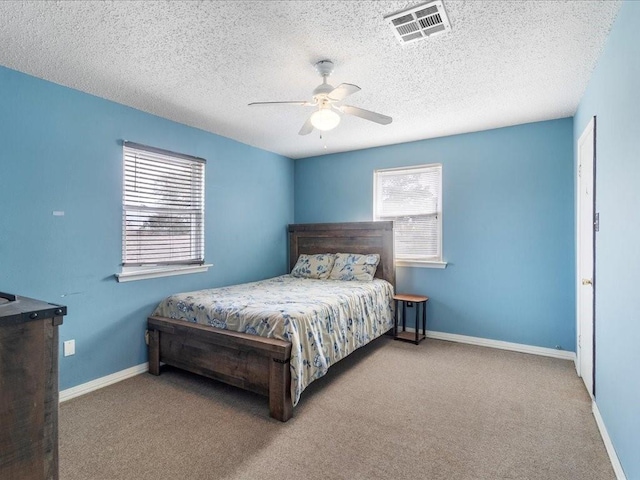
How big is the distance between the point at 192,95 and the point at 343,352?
8.37ft

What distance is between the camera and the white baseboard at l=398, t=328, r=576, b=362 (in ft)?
11.6

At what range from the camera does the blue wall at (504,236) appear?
139 inches

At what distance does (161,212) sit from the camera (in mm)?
3424

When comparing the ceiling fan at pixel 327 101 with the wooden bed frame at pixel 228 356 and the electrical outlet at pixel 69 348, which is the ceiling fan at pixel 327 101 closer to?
the wooden bed frame at pixel 228 356

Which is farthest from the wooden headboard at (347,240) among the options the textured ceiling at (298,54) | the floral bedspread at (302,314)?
the textured ceiling at (298,54)

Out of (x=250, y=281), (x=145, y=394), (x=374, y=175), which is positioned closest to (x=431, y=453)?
(x=145, y=394)

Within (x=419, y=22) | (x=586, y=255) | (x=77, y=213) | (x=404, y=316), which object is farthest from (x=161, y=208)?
(x=586, y=255)

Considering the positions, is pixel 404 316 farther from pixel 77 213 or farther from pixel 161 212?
pixel 77 213

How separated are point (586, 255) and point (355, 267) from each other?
2286mm

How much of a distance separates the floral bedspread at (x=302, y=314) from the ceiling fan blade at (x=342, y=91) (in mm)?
1567

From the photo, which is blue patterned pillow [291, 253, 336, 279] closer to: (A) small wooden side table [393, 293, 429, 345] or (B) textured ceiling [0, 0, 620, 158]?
(A) small wooden side table [393, 293, 429, 345]

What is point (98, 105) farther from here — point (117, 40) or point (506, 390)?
point (506, 390)

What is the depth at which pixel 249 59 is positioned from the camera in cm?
232

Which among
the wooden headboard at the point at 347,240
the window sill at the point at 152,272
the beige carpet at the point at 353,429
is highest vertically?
the wooden headboard at the point at 347,240
